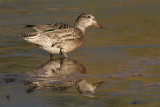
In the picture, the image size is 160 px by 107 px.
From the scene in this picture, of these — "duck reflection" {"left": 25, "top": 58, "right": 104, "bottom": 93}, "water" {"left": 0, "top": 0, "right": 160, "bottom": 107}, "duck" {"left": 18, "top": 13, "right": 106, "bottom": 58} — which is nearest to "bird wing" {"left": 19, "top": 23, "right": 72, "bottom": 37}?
"duck" {"left": 18, "top": 13, "right": 106, "bottom": 58}

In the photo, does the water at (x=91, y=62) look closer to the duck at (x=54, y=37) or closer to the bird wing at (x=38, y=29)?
the duck at (x=54, y=37)

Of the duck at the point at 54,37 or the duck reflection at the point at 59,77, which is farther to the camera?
the duck at the point at 54,37

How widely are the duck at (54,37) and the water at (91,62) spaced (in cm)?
25

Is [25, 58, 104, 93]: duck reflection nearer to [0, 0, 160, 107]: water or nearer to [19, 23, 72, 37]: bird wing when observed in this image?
[0, 0, 160, 107]: water

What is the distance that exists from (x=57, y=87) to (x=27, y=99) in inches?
31.9

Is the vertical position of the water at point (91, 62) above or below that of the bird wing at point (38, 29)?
below

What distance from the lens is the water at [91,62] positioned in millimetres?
7344

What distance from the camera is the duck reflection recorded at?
7.98m

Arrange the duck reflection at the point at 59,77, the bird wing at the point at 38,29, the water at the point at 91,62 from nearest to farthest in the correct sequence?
the water at the point at 91,62 < the duck reflection at the point at 59,77 < the bird wing at the point at 38,29

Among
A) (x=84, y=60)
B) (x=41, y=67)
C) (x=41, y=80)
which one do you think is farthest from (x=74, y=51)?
(x=41, y=80)

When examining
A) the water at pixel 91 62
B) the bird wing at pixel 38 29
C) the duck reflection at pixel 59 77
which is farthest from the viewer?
the bird wing at pixel 38 29

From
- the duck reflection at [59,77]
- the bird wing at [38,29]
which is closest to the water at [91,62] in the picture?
the duck reflection at [59,77]

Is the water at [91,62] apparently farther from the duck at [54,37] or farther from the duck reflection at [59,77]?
the duck at [54,37]

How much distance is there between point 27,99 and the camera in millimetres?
7305
